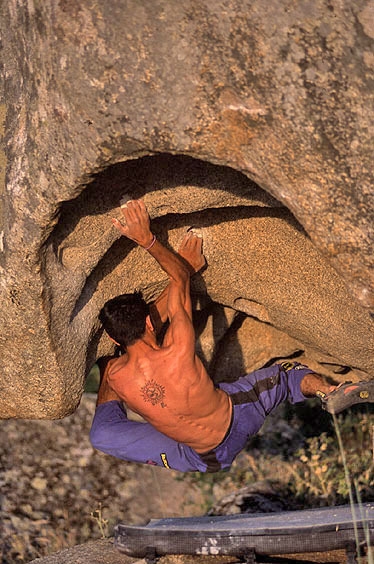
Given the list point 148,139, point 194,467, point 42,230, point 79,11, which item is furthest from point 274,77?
point 194,467

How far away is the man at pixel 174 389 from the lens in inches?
170

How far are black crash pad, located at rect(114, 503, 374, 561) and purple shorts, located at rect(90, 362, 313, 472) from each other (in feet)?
2.23

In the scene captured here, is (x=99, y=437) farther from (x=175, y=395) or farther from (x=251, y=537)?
(x=251, y=537)

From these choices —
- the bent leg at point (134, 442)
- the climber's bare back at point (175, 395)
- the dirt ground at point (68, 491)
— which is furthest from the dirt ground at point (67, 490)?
the climber's bare back at point (175, 395)

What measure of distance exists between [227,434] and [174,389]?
49 centimetres

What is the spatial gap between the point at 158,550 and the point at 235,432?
1031mm

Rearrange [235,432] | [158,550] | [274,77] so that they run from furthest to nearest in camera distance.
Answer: [235,432]
[158,550]
[274,77]

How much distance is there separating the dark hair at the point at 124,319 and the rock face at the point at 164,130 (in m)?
0.17

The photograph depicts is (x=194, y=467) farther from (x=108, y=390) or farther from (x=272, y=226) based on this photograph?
(x=272, y=226)

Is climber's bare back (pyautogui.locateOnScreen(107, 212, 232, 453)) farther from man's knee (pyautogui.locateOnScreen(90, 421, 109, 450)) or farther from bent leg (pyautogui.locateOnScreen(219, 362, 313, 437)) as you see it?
man's knee (pyautogui.locateOnScreen(90, 421, 109, 450))

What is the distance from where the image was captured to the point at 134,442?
476 cm

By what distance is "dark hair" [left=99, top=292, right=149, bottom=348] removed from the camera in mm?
4312

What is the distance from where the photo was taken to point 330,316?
4.48 meters

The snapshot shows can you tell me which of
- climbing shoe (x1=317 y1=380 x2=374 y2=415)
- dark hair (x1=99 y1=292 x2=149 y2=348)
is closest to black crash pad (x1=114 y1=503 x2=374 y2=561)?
climbing shoe (x1=317 y1=380 x2=374 y2=415)
